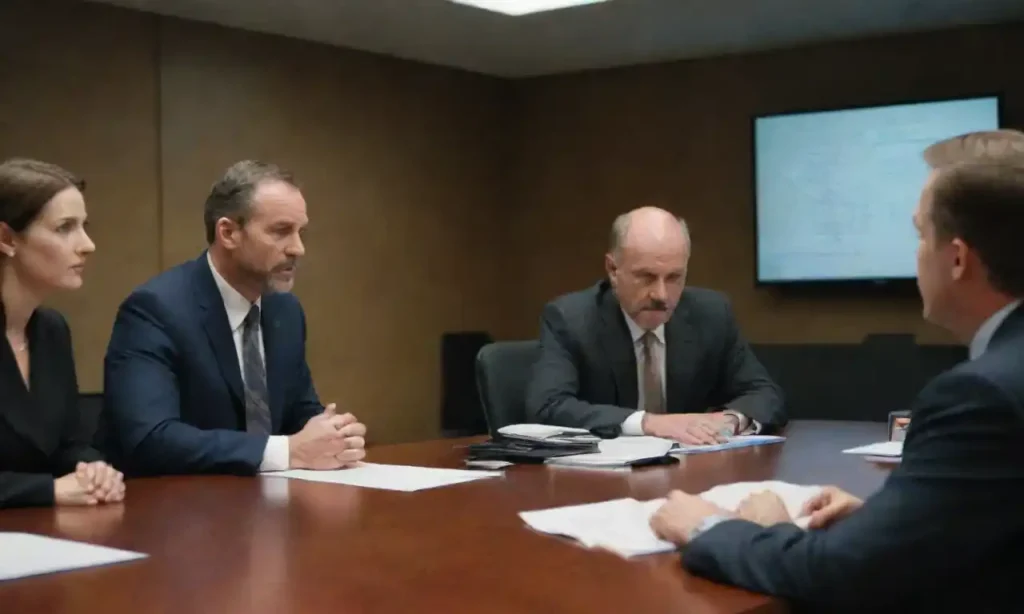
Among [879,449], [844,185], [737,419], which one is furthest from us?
[844,185]

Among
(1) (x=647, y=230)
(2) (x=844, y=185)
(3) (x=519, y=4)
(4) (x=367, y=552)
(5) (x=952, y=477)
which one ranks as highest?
(3) (x=519, y=4)

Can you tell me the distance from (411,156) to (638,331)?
336 cm

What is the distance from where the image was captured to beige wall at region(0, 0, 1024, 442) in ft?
16.5

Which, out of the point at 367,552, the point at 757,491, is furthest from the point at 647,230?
the point at 367,552

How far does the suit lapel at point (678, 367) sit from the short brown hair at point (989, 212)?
198 centimetres

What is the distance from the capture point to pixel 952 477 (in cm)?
128

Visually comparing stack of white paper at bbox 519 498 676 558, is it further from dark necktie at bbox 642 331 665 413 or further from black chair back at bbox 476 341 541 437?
dark necktie at bbox 642 331 665 413

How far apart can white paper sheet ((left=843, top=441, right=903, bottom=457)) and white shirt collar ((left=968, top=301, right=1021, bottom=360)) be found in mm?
1134

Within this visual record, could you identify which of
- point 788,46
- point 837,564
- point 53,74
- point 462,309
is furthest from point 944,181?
point 462,309

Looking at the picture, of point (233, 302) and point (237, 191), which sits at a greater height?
point (237, 191)

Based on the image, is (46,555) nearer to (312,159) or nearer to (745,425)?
(745,425)

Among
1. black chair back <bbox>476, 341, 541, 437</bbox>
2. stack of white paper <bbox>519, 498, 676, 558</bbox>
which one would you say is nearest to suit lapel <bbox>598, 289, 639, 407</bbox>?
black chair back <bbox>476, 341, 541, 437</bbox>

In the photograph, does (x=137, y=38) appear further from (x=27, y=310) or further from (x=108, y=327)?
(x=27, y=310)

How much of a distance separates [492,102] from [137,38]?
2.41 metres
